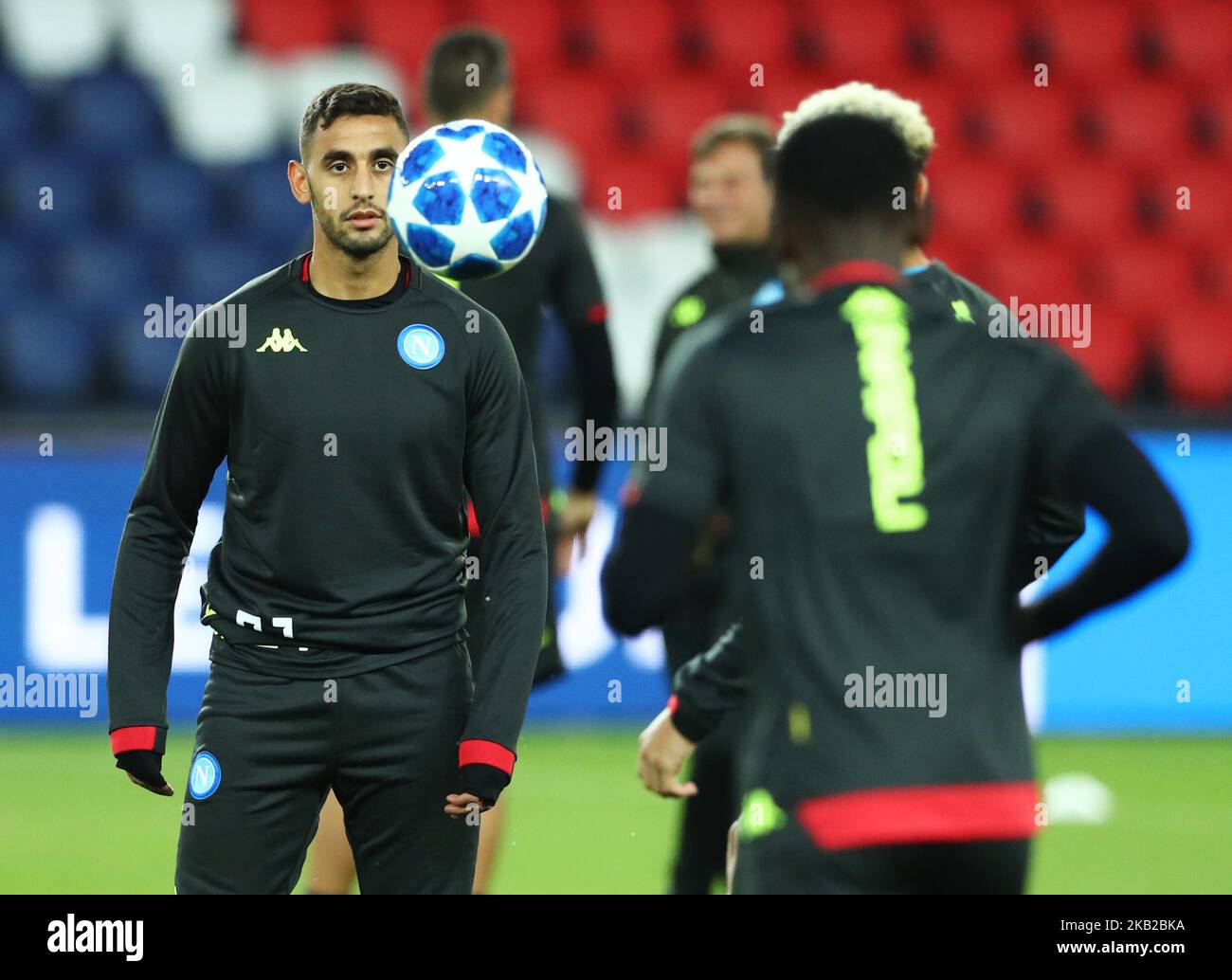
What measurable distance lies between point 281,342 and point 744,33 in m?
7.71

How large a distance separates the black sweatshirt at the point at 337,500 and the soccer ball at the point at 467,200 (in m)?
0.51

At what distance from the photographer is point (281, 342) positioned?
3.15 meters

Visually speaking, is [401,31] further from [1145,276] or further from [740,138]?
[740,138]

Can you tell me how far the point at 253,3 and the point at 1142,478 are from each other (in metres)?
8.75

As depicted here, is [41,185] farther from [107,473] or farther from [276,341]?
[276,341]

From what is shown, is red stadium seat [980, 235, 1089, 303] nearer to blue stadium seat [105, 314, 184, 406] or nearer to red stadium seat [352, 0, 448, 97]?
red stadium seat [352, 0, 448, 97]

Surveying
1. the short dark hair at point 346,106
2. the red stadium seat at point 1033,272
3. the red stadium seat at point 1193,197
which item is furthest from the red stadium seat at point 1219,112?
the short dark hair at point 346,106

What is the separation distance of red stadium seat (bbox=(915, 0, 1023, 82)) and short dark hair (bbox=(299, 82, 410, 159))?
25.0ft

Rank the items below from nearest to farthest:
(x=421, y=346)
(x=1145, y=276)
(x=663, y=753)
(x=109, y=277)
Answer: (x=663, y=753), (x=421, y=346), (x=109, y=277), (x=1145, y=276)

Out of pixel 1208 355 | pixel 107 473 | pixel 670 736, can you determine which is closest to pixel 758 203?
pixel 670 736

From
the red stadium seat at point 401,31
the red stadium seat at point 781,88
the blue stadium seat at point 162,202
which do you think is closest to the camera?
the blue stadium seat at point 162,202

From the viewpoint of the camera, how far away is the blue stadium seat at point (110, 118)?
382 inches

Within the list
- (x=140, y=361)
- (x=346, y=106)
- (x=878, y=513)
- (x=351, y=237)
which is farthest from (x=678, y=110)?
(x=878, y=513)

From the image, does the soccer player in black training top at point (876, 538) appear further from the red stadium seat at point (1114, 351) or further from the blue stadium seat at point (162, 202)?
the blue stadium seat at point (162, 202)
